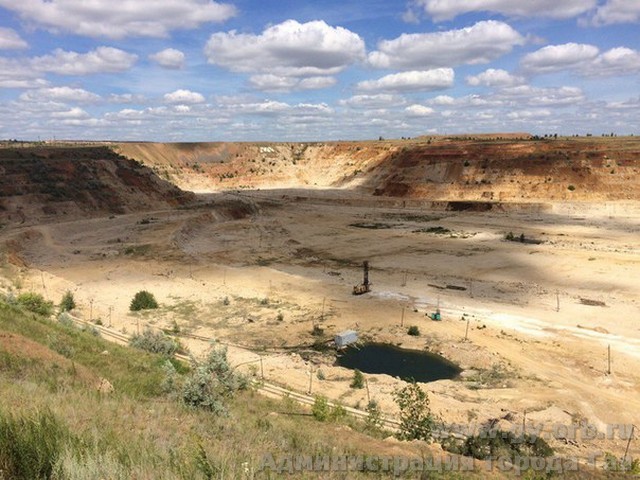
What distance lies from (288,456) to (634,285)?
34.1 metres

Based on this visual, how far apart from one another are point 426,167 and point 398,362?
2607 inches

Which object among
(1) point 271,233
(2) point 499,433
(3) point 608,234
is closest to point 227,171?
(1) point 271,233

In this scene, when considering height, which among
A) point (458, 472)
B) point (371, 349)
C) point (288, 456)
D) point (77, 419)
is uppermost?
point (77, 419)

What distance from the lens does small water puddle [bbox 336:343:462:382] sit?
22.3 metres

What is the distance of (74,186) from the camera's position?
64812 millimetres

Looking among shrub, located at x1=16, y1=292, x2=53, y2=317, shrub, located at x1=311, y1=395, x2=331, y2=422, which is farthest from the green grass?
shrub, located at x1=16, y1=292, x2=53, y2=317

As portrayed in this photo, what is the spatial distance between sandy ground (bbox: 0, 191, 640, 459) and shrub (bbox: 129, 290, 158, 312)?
0.59 meters

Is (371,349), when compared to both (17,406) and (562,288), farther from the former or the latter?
(17,406)

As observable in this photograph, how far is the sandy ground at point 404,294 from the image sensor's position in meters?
19.5

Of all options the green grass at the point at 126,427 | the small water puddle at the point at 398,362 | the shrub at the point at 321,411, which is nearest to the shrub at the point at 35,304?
the green grass at the point at 126,427

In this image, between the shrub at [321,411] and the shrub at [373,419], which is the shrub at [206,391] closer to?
the shrub at [321,411]

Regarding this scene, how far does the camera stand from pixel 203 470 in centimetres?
556

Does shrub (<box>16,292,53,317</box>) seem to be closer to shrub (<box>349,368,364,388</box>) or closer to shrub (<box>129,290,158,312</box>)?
shrub (<box>129,290,158,312</box>)

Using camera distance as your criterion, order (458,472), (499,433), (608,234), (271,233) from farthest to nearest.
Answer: (271,233) < (608,234) < (499,433) < (458,472)
